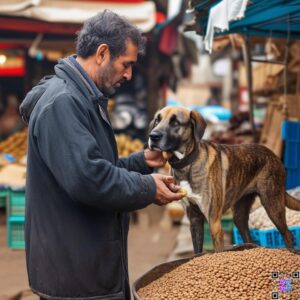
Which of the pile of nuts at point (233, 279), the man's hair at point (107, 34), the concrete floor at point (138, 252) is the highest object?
the man's hair at point (107, 34)

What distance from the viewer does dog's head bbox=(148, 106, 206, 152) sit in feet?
10.6

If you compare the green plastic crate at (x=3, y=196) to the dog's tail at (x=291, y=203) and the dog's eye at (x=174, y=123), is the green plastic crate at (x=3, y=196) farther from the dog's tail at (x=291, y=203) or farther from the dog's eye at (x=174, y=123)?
the dog's eye at (x=174, y=123)

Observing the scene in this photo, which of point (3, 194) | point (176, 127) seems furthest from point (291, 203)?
point (3, 194)

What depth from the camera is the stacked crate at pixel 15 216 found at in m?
7.10

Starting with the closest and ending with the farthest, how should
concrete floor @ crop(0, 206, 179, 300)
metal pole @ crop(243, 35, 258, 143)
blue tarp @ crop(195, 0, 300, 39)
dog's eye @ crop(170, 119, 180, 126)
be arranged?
dog's eye @ crop(170, 119, 180, 126) < blue tarp @ crop(195, 0, 300, 39) < concrete floor @ crop(0, 206, 179, 300) < metal pole @ crop(243, 35, 258, 143)

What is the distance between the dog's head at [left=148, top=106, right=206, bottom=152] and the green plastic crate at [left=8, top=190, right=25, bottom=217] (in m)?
4.10

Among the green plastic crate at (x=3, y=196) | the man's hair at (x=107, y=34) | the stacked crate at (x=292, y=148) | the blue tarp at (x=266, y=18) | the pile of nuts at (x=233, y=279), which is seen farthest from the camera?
the green plastic crate at (x=3, y=196)

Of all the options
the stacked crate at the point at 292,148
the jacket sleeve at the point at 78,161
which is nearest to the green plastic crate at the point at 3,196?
the stacked crate at the point at 292,148

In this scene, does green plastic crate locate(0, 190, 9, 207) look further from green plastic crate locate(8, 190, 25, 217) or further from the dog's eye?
the dog's eye

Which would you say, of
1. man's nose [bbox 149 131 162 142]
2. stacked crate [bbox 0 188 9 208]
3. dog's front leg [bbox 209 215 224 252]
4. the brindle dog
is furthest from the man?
stacked crate [bbox 0 188 9 208]

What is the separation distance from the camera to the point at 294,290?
104 inches

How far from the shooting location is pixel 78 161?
7.34ft

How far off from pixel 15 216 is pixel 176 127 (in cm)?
430

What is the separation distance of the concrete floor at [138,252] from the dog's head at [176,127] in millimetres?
2757
